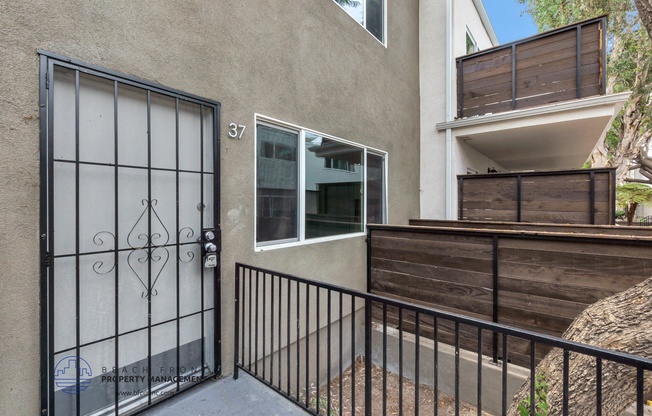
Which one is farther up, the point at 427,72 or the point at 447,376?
the point at 427,72

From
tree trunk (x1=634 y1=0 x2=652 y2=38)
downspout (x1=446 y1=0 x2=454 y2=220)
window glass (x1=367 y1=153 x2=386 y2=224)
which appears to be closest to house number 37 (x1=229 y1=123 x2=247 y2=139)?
window glass (x1=367 y1=153 x2=386 y2=224)

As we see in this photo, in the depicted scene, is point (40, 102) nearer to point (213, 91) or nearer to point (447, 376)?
point (213, 91)

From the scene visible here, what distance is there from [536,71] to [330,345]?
4997 millimetres

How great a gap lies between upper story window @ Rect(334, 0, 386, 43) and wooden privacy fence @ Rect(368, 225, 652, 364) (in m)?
2.94

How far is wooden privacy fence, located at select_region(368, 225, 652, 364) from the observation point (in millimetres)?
2418

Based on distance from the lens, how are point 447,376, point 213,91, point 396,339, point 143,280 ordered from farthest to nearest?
point 396,339
point 447,376
point 213,91
point 143,280

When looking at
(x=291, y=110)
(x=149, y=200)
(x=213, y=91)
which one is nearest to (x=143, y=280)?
(x=149, y=200)

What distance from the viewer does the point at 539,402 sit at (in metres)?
1.76

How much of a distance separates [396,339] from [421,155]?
3.43 m

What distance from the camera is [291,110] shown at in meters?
2.98

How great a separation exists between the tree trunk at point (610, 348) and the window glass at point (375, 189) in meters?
2.64

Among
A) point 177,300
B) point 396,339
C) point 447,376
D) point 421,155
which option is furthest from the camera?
point 421,155

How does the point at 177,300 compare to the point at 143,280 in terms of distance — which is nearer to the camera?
the point at 143,280

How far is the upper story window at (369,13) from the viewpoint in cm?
393
